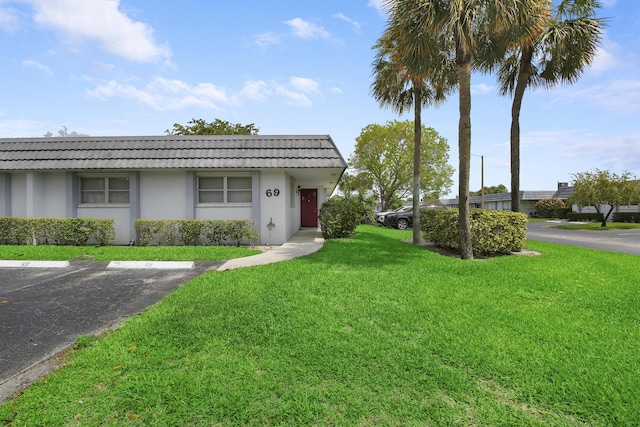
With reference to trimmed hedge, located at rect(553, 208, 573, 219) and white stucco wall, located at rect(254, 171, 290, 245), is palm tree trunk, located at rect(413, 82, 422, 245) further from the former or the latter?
trimmed hedge, located at rect(553, 208, 573, 219)

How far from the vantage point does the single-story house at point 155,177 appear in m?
11.7

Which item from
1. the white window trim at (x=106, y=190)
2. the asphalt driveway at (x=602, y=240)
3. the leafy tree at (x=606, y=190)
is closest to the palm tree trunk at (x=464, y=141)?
the asphalt driveway at (x=602, y=240)

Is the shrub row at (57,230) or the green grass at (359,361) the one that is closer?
the green grass at (359,361)

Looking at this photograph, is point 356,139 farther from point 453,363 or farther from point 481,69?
point 453,363

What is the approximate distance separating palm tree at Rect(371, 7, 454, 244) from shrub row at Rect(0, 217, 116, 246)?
36.5 feet

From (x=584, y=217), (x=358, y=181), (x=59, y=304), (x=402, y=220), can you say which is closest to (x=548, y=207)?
(x=584, y=217)

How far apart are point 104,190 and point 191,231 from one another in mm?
4302

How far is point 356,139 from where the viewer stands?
3966 centimetres

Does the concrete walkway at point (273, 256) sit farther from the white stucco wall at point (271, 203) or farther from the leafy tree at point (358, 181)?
the leafy tree at point (358, 181)

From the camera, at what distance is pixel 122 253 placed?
31.9 feet

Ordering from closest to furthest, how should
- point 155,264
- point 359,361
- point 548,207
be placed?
1. point 359,361
2. point 155,264
3. point 548,207

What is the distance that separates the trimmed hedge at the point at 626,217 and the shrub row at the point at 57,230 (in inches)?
1618

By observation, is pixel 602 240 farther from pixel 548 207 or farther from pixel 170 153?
pixel 548 207

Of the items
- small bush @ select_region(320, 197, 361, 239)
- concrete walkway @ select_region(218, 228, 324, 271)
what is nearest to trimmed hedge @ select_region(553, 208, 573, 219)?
small bush @ select_region(320, 197, 361, 239)
